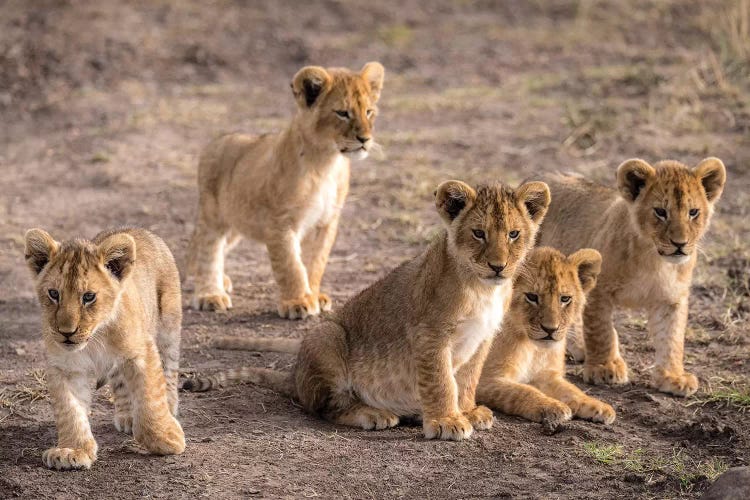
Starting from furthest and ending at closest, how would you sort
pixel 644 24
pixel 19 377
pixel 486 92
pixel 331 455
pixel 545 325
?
pixel 644 24 → pixel 486 92 → pixel 19 377 → pixel 545 325 → pixel 331 455

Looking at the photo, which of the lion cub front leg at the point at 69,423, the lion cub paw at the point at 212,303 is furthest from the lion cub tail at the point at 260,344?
the lion cub front leg at the point at 69,423

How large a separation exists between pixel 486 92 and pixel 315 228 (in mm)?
6223

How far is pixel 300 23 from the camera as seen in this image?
56.5 feet

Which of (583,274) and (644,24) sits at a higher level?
(644,24)

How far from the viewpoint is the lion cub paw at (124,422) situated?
259 inches

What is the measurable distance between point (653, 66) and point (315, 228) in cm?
736

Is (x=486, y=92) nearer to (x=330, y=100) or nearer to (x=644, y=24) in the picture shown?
(x=644, y=24)

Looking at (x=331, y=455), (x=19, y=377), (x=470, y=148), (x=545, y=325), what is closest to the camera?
(x=331, y=455)

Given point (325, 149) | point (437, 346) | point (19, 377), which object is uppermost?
point (325, 149)

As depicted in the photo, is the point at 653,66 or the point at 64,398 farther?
the point at 653,66

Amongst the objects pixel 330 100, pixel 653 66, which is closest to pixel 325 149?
pixel 330 100

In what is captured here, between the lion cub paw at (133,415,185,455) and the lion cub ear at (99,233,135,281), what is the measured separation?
2.47 feet

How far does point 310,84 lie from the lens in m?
8.84

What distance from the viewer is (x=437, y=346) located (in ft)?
21.0
